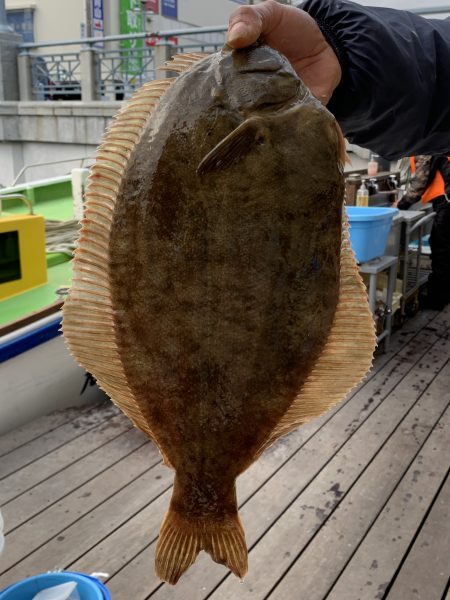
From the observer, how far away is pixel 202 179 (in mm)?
1391

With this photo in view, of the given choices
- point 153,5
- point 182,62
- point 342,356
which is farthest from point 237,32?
point 153,5

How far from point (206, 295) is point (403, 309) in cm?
664

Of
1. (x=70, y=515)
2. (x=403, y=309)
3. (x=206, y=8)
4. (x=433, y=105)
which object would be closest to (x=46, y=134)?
(x=206, y=8)

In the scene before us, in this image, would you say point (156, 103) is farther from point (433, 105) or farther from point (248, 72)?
point (433, 105)

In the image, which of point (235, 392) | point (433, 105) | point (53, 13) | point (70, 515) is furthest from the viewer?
point (53, 13)

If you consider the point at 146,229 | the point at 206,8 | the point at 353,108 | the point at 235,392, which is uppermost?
the point at 206,8

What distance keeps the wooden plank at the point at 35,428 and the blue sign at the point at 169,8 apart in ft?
44.9

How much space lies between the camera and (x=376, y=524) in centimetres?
384

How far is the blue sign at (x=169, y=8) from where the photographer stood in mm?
16312

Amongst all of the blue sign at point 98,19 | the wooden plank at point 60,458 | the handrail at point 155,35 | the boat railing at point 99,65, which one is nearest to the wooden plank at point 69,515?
the wooden plank at point 60,458

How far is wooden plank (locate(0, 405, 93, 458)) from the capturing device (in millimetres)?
4867

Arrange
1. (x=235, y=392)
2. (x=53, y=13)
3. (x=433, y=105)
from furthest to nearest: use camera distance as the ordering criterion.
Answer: (x=53, y=13) → (x=433, y=105) → (x=235, y=392)

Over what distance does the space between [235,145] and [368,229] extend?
470cm

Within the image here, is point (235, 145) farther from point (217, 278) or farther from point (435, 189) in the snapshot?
point (435, 189)
